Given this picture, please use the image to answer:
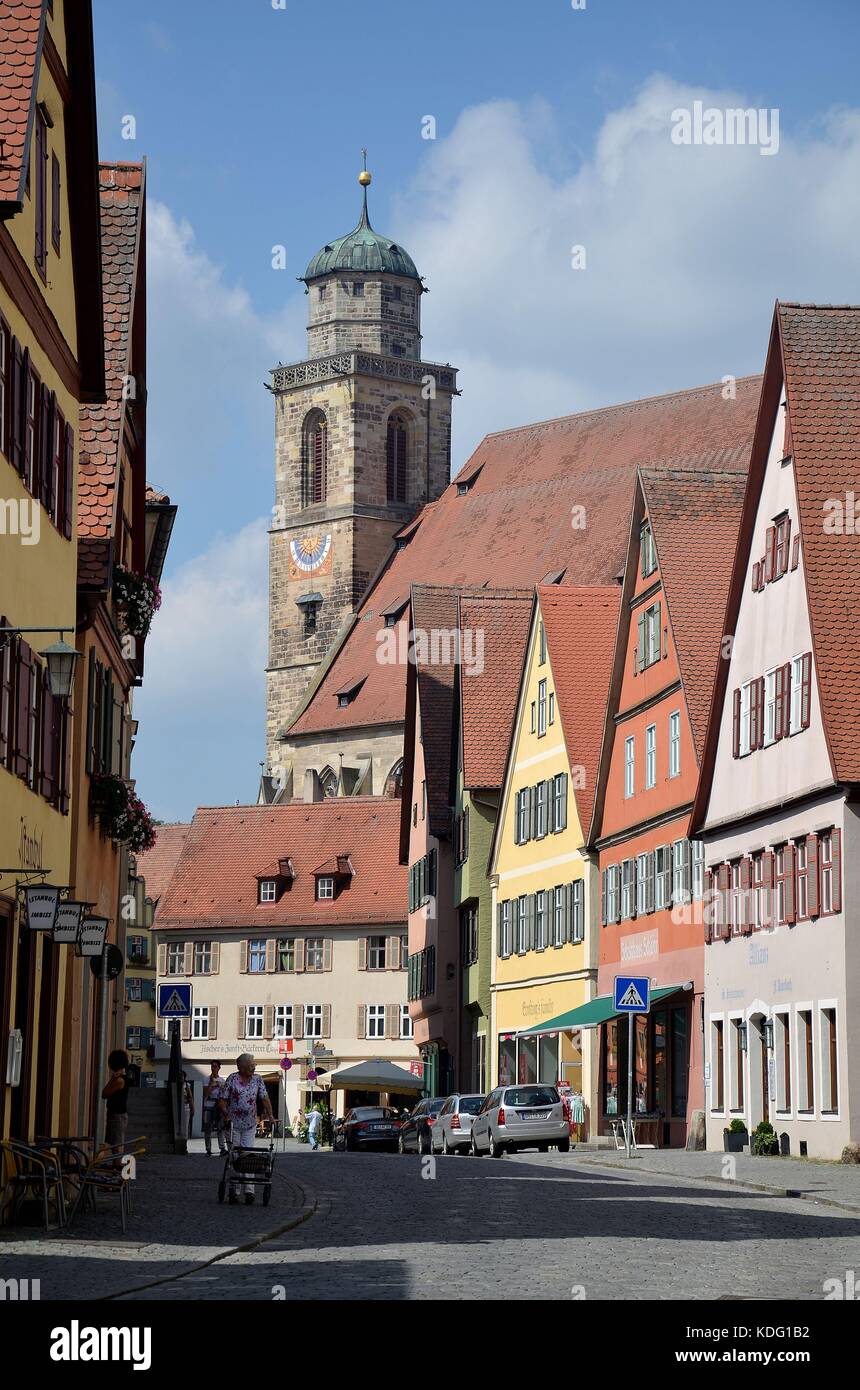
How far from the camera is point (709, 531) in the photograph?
133 ft

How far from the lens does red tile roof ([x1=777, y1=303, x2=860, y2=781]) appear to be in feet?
101

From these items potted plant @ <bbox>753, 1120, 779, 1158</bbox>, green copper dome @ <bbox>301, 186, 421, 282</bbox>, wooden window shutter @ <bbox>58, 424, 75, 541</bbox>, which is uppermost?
green copper dome @ <bbox>301, 186, 421, 282</bbox>

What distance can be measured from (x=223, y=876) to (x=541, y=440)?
65.8 feet

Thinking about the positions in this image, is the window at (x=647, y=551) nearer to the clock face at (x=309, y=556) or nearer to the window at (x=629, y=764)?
the window at (x=629, y=764)

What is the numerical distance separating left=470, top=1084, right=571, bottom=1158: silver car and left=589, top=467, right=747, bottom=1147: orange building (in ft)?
7.29

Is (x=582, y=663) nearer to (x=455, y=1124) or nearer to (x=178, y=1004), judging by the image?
(x=455, y=1124)

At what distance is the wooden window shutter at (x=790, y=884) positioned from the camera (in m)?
32.5

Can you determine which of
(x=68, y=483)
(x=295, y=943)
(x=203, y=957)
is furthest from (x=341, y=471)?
(x=68, y=483)

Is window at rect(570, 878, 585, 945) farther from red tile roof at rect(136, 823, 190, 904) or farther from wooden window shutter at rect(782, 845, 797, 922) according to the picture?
red tile roof at rect(136, 823, 190, 904)

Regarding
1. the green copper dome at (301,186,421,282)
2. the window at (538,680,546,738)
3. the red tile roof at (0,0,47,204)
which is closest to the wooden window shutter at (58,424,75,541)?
the red tile roof at (0,0,47,204)

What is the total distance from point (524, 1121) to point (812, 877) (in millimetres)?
7064

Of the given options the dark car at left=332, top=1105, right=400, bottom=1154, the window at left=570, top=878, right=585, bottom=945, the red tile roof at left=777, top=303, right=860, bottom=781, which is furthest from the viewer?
the dark car at left=332, top=1105, right=400, bottom=1154
